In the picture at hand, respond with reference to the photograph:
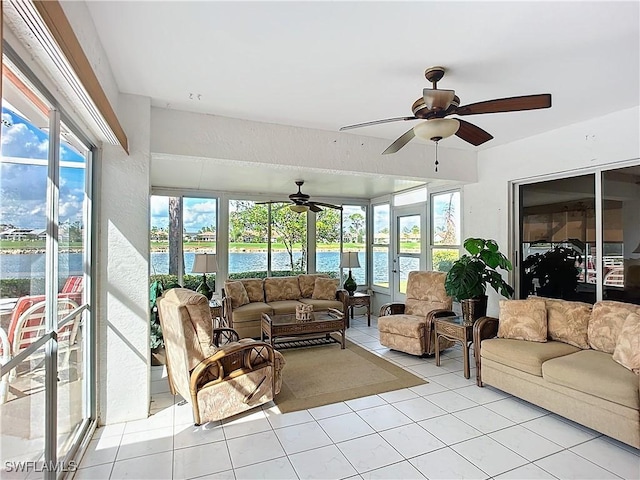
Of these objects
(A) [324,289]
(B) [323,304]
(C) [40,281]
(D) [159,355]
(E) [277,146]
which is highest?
(E) [277,146]

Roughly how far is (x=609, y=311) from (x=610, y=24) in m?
2.29

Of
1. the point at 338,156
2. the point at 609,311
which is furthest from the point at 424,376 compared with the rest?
the point at 338,156

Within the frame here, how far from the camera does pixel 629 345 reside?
274 cm

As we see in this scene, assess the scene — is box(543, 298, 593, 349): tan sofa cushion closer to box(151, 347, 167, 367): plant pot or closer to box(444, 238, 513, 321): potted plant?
box(444, 238, 513, 321): potted plant

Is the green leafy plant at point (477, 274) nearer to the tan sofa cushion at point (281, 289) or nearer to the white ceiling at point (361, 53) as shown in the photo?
the white ceiling at point (361, 53)

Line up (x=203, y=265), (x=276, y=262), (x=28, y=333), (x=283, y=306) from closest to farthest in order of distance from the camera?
(x=28, y=333), (x=203, y=265), (x=283, y=306), (x=276, y=262)

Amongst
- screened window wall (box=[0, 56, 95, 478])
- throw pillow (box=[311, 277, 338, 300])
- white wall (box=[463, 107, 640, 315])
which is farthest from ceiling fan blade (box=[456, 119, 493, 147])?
throw pillow (box=[311, 277, 338, 300])

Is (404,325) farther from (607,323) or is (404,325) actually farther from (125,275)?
(125,275)

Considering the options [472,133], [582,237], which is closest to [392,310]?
[582,237]

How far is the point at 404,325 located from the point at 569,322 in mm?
1783

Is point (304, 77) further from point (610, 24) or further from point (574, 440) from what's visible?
point (574, 440)

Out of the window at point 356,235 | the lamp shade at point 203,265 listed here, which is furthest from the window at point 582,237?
the lamp shade at point 203,265

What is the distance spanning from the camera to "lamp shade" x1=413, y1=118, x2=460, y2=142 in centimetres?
247

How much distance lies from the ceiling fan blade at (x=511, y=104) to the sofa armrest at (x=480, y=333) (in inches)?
88.4
